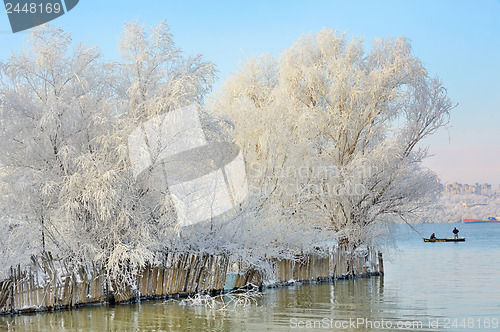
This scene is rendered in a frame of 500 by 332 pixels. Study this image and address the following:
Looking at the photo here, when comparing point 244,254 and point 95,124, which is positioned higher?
point 95,124

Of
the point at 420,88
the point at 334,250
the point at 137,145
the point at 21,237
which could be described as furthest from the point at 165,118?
the point at 420,88

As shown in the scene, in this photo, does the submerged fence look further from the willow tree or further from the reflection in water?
the willow tree

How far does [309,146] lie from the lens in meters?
23.2

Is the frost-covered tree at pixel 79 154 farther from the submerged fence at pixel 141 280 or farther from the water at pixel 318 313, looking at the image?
the water at pixel 318 313

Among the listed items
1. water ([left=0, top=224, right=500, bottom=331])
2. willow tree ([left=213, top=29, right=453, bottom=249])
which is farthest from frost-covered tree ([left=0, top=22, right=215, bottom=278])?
willow tree ([left=213, top=29, right=453, bottom=249])

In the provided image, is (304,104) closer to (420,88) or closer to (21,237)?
(420,88)

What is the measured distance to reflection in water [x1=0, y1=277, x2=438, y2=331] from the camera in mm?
13797

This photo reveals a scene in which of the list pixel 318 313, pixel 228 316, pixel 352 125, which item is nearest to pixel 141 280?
pixel 228 316

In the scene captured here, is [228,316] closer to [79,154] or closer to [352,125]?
[79,154]

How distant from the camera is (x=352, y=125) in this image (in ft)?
82.0

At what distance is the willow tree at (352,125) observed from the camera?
2353cm

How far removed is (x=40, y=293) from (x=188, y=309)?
3998 millimetres

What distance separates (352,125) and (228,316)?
12.4 meters

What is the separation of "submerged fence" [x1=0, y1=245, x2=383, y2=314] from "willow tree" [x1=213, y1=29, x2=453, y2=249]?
7.90 feet
